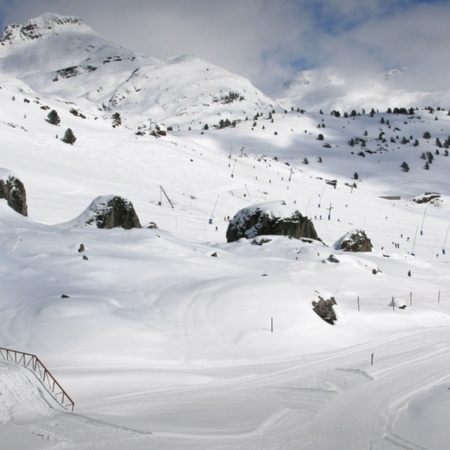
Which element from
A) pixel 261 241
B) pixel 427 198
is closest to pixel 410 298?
pixel 261 241

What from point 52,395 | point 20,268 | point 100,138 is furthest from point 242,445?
point 100,138

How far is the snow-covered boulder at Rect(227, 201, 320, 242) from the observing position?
3095cm

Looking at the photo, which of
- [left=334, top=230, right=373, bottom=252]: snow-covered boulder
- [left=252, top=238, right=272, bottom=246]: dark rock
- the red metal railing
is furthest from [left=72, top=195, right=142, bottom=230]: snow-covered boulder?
the red metal railing

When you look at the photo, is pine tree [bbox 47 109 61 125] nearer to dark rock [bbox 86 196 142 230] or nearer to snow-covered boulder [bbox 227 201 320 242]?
dark rock [bbox 86 196 142 230]

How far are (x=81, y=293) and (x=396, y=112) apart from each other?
179460 mm

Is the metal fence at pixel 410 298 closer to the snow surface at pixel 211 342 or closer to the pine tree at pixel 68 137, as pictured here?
the snow surface at pixel 211 342

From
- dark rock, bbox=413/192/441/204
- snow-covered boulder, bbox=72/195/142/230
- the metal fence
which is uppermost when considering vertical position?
dark rock, bbox=413/192/441/204

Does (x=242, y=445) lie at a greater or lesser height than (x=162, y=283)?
lesser

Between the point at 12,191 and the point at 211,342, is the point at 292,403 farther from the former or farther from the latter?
the point at 12,191

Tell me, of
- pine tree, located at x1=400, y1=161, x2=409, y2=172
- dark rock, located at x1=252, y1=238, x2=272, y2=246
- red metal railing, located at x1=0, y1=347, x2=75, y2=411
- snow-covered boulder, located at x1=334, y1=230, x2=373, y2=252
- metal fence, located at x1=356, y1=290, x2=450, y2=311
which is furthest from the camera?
pine tree, located at x1=400, y1=161, x2=409, y2=172

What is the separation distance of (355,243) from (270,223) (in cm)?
655

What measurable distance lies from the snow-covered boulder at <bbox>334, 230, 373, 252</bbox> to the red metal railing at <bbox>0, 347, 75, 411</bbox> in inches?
1010

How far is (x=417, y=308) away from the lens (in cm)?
1989

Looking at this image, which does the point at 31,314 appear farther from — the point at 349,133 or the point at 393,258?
the point at 349,133
